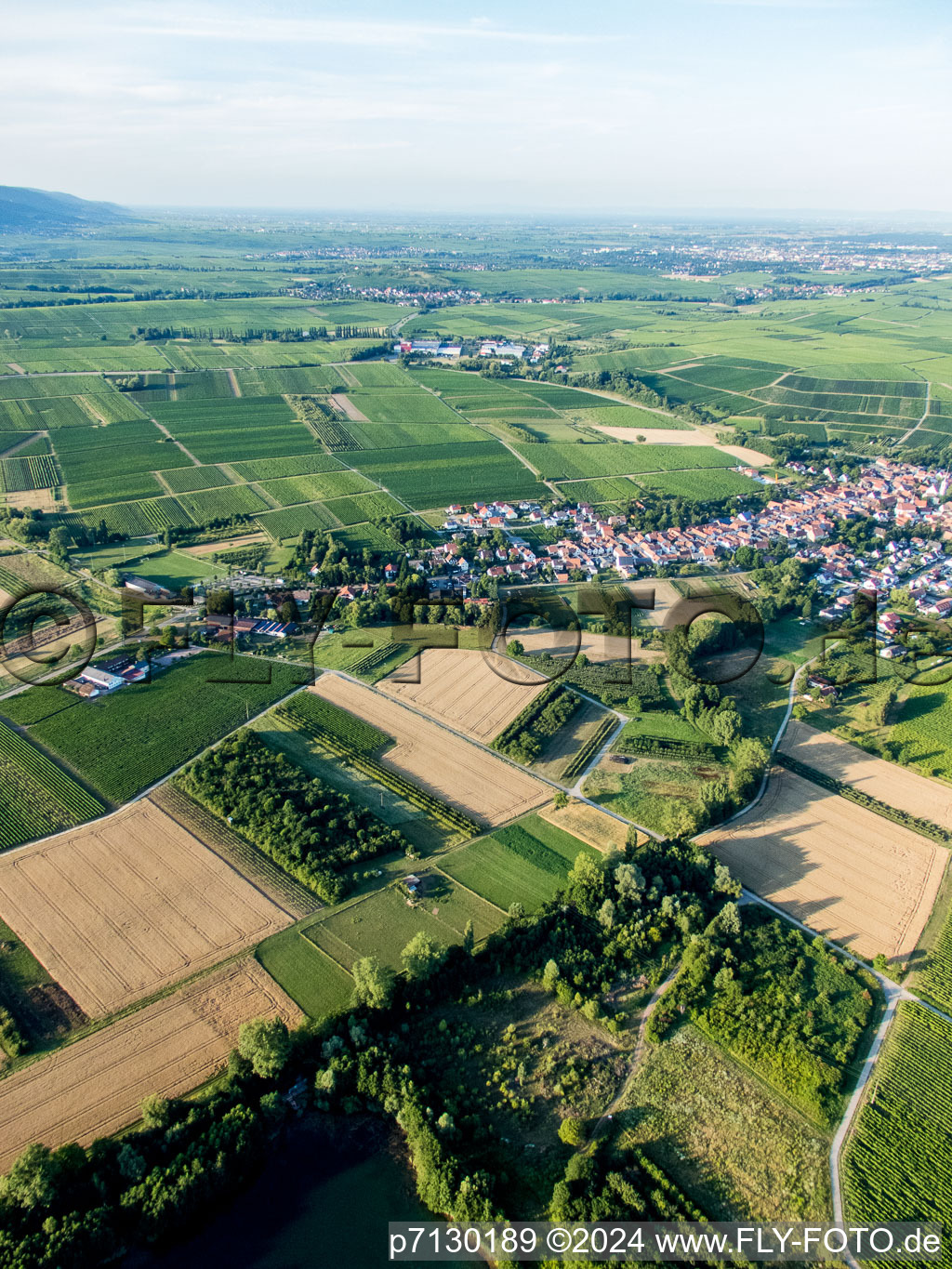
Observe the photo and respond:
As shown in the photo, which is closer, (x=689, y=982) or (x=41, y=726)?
(x=689, y=982)

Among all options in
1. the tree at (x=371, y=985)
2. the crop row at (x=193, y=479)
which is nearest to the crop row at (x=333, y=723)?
the tree at (x=371, y=985)

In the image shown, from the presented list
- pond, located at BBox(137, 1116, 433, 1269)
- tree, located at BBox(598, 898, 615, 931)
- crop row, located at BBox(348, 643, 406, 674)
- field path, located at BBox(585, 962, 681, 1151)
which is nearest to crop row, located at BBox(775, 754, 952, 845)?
field path, located at BBox(585, 962, 681, 1151)

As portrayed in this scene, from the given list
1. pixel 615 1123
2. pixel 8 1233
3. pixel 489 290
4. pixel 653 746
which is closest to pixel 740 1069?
pixel 615 1123

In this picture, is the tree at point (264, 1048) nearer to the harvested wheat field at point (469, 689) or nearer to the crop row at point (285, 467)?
the harvested wheat field at point (469, 689)

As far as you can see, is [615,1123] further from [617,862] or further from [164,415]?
[164,415]

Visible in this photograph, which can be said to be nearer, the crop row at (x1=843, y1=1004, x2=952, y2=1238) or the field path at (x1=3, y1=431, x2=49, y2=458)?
the crop row at (x1=843, y1=1004, x2=952, y2=1238)

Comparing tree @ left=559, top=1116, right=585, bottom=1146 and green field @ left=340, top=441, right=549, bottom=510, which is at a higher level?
green field @ left=340, top=441, right=549, bottom=510

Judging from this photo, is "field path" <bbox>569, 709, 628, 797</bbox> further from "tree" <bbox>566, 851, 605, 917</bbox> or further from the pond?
the pond
